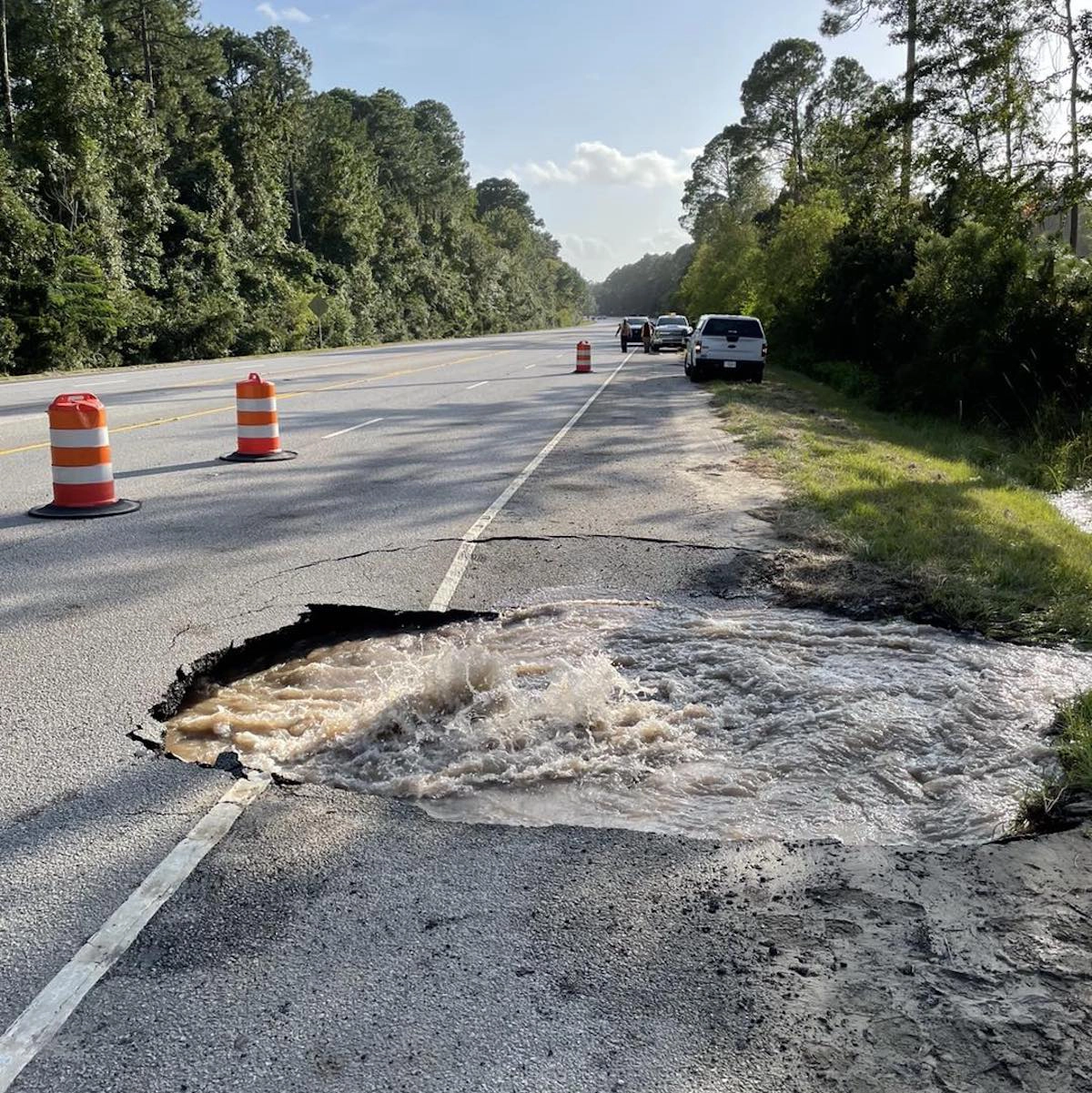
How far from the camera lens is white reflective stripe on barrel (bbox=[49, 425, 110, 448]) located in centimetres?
821

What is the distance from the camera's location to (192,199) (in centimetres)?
5375

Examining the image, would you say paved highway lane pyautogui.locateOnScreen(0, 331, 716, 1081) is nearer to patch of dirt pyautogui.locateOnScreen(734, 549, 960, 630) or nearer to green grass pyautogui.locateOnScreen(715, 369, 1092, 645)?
patch of dirt pyautogui.locateOnScreen(734, 549, 960, 630)

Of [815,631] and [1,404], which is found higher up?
[1,404]

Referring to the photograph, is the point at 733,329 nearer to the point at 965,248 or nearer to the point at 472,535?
the point at 965,248

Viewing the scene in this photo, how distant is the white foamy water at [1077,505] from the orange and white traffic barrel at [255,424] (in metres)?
9.15

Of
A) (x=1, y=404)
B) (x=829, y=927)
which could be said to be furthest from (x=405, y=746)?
(x=1, y=404)

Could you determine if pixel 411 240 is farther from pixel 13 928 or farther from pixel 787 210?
pixel 13 928

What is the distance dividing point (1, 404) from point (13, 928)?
57.0 feet

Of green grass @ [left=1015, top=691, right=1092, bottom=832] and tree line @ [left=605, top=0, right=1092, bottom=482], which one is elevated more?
tree line @ [left=605, top=0, right=1092, bottom=482]

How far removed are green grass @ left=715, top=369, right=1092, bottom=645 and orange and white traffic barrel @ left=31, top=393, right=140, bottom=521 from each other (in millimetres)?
6035

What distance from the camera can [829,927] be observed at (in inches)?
113

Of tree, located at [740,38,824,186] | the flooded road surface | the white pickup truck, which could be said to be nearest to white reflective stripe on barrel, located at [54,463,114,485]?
the flooded road surface

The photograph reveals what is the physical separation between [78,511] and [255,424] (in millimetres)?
3477

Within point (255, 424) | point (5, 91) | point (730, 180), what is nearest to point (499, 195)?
point (730, 180)
